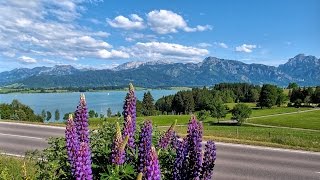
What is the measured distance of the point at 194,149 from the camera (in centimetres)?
479

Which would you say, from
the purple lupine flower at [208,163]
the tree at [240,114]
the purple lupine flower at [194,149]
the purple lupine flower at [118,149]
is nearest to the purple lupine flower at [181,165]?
the purple lupine flower at [194,149]

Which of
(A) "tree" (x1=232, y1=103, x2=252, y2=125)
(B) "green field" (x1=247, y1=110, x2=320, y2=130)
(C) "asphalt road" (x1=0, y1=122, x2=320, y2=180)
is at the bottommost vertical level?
(B) "green field" (x1=247, y1=110, x2=320, y2=130)

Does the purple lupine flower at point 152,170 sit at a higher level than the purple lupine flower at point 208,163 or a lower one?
higher

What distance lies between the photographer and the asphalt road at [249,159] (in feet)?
52.2

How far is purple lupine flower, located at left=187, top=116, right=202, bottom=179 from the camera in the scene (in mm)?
4668

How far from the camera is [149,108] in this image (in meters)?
140

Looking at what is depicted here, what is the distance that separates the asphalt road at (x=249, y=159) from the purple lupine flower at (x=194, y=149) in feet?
35.1

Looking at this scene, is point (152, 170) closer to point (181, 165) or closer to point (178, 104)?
point (181, 165)

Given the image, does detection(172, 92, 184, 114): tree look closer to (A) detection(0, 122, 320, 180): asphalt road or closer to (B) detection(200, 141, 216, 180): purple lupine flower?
(A) detection(0, 122, 320, 180): asphalt road

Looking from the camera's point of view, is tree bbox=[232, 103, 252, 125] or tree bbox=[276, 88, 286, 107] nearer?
tree bbox=[232, 103, 252, 125]

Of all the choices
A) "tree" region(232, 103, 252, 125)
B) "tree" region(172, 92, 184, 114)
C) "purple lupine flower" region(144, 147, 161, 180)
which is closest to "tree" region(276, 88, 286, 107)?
"tree" region(172, 92, 184, 114)

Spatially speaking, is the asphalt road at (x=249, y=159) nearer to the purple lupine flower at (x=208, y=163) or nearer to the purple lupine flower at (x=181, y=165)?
the purple lupine flower at (x=181, y=165)

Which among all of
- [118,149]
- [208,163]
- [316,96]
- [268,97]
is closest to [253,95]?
[316,96]

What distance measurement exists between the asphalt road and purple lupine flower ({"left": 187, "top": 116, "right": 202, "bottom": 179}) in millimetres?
10706
